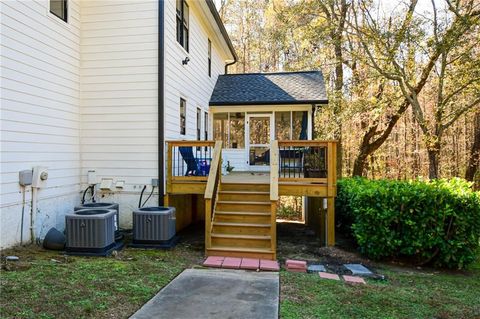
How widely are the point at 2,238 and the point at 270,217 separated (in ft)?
14.4

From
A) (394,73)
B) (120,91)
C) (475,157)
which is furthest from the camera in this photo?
(475,157)

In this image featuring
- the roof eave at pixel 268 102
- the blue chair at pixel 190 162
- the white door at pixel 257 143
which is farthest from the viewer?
the white door at pixel 257 143

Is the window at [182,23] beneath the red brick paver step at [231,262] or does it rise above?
above

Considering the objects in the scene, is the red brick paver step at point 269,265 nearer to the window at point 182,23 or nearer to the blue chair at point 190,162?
the blue chair at point 190,162

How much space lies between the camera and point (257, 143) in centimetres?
1113

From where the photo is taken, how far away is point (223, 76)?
12891mm

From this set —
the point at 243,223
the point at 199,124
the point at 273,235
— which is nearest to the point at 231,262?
the point at 273,235

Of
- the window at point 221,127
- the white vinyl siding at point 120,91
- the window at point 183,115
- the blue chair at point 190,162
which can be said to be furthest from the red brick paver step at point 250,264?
the window at point 221,127

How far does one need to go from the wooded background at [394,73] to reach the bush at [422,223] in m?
4.71

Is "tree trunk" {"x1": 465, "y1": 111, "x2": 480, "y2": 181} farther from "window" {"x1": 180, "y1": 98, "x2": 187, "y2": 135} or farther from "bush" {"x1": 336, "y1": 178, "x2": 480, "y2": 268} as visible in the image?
"window" {"x1": 180, "y1": 98, "x2": 187, "y2": 135}

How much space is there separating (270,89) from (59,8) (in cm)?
652

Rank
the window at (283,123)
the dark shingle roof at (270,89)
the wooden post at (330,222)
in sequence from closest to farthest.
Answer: the wooden post at (330,222) < the dark shingle roof at (270,89) < the window at (283,123)

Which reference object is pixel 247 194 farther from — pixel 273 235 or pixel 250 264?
pixel 250 264

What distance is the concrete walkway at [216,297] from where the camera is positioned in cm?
338
